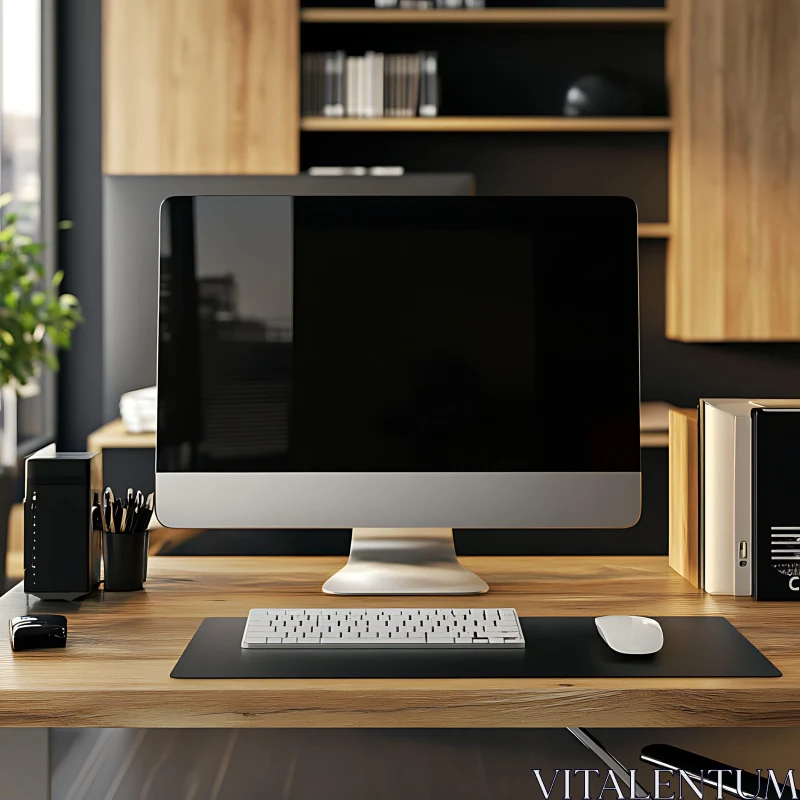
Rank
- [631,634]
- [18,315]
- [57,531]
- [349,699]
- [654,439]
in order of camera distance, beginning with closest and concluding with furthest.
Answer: [349,699]
[631,634]
[57,531]
[18,315]
[654,439]

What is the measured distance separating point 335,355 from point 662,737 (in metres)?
1.27

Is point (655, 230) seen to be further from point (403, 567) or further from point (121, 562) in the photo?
point (121, 562)

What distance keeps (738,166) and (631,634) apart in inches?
100

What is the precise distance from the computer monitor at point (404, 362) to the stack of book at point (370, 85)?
2047mm

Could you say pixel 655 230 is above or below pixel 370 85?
below

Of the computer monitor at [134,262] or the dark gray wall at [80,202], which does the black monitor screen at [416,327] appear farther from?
the dark gray wall at [80,202]

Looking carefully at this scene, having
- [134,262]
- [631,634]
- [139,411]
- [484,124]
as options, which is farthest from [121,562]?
[484,124]

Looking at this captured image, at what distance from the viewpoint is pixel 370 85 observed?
331 centimetres

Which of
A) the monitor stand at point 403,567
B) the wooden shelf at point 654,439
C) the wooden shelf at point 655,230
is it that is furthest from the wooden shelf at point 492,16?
the monitor stand at point 403,567

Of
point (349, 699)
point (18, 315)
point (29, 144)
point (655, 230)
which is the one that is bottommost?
point (349, 699)

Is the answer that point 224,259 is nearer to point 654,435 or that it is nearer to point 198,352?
point 198,352

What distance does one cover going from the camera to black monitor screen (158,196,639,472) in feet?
4.59

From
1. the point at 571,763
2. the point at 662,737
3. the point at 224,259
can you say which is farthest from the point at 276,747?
the point at 224,259

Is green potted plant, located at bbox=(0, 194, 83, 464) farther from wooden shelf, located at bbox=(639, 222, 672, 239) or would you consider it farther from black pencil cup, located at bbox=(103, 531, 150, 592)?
wooden shelf, located at bbox=(639, 222, 672, 239)
